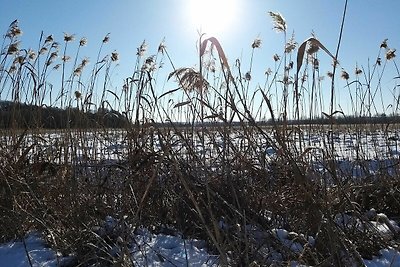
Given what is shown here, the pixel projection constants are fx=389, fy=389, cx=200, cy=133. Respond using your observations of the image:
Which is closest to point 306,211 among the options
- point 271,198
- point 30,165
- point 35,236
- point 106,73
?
point 271,198

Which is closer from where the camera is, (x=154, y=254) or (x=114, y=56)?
(x=154, y=254)

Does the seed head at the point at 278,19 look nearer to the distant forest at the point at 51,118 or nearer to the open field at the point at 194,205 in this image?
the open field at the point at 194,205

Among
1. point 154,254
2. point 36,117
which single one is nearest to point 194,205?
point 154,254

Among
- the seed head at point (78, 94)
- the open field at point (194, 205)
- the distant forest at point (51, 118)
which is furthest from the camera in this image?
the seed head at point (78, 94)

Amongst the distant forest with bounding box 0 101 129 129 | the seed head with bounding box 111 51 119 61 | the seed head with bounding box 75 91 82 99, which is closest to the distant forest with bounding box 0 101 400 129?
the distant forest with bounding box 0 101 129 129

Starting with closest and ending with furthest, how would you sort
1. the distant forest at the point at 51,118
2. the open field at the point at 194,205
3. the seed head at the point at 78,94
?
1. the open field at the point at 194,205
2. the distant forest at the point at 51,118
3. the seed head at the point at 78,94

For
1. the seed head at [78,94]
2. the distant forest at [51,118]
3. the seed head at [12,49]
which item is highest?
the seed head at [12,49]

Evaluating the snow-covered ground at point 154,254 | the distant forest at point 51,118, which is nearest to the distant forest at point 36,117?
the distant forest at point 51,118

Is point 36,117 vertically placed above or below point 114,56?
below

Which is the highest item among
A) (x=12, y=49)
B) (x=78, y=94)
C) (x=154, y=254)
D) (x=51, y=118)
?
(x=12, y=49)

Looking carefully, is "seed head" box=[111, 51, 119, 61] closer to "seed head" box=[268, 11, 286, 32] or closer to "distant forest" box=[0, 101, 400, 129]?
"distant forest" box=[0, 101, 400, 129]

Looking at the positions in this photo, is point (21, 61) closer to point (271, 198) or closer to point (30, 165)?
point (30, 165)

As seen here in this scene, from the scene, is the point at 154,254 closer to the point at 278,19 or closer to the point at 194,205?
the point at 194,205

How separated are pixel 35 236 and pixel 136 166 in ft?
2.00
